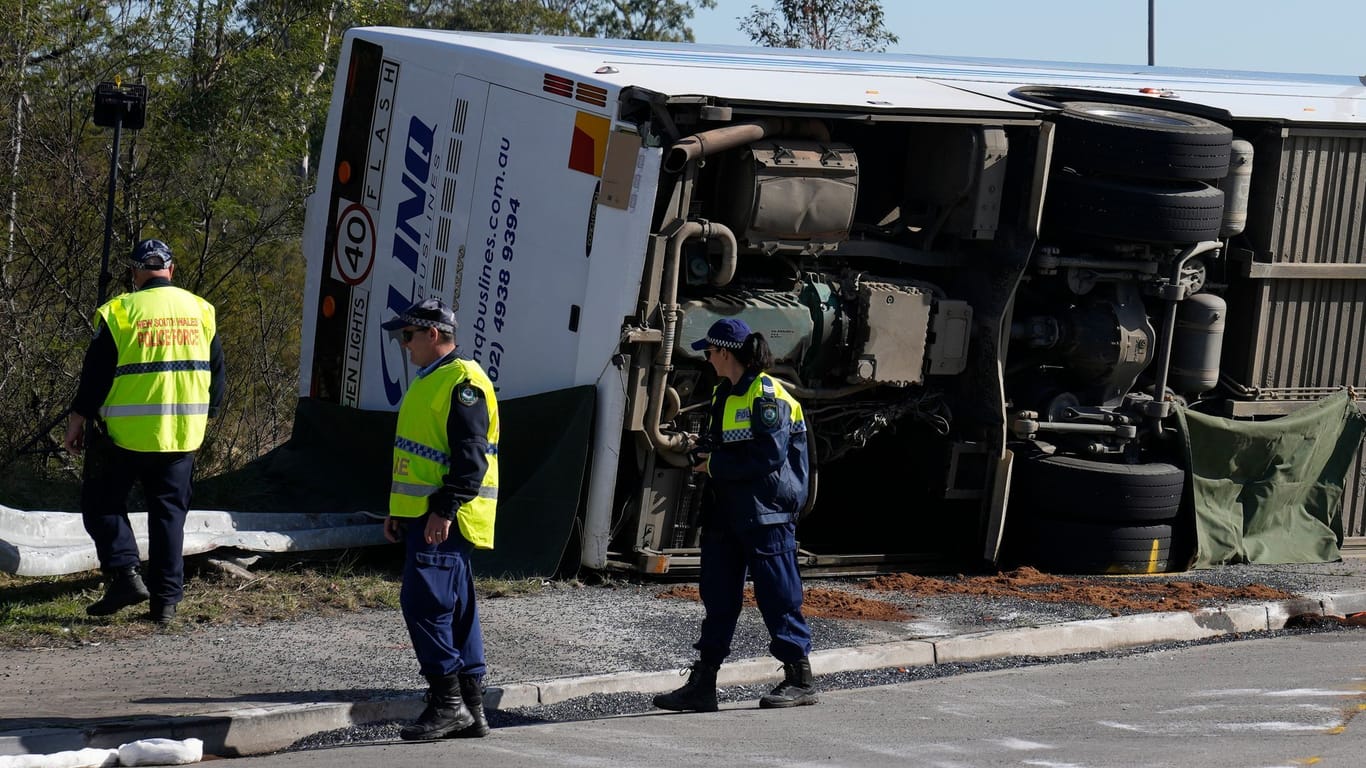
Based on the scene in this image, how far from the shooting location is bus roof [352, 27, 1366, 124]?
877 cm

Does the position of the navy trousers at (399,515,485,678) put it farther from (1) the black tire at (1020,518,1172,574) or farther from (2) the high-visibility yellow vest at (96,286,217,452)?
(1) the black tire at (1020,518,1172,574)

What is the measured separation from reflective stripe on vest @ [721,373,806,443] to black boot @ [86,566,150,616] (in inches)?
109

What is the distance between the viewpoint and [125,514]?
7.46 m

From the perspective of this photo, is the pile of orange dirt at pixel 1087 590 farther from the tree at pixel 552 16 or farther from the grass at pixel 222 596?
the tree at pixel 552 16

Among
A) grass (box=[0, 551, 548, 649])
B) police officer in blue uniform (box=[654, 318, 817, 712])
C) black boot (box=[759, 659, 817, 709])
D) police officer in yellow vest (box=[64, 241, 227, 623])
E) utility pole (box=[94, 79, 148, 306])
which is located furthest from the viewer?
utility pole (box=[94, 79, 148, 306])

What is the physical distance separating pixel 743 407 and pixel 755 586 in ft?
2.32

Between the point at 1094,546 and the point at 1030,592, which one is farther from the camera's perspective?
the point at 1094,546

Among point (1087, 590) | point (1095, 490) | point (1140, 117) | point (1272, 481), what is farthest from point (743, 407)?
point (1272, 481)

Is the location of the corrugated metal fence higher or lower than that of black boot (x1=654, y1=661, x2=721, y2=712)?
higher

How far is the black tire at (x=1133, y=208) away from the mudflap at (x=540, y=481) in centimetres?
301

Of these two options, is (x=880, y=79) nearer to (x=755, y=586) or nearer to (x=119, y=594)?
(x=755, y=586)

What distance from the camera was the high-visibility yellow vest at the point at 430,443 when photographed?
6016 mm

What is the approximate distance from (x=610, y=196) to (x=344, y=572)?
7.66 ft

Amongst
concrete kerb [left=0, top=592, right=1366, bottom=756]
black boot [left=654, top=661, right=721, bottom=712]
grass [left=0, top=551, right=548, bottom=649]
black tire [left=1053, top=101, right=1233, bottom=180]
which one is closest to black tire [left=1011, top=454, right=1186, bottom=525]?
concrete kerb [left=0, top=592, right=1366, bottom=756]
